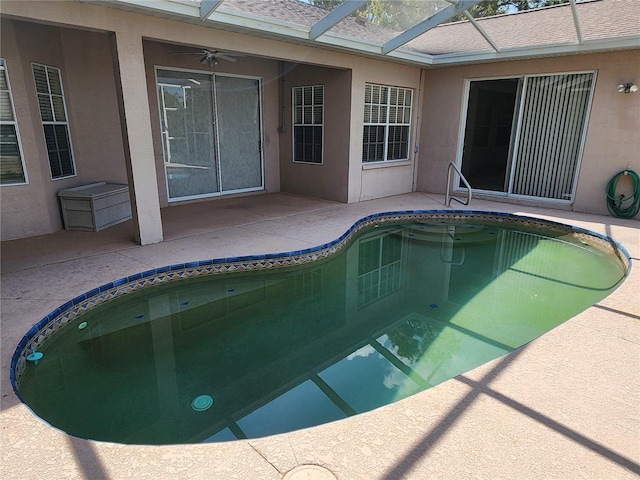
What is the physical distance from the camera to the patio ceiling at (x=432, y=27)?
4660 mm

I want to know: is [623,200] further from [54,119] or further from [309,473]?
[54,119]

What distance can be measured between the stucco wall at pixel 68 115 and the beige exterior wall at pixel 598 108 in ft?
21.2

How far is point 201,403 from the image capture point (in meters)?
2.58

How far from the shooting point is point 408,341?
11.1 feet

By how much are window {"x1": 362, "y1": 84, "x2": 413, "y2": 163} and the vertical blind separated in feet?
7.58

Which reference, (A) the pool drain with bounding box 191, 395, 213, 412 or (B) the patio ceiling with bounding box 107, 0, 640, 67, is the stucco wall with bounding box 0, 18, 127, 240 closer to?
(B) the patio ceiling with bounding box 107, 0, 640, 67

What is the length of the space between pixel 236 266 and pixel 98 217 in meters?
2.41

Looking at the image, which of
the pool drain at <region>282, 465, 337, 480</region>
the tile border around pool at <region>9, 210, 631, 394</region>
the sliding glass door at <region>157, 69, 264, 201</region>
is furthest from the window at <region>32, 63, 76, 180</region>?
the pool drain at <region>282, 465, 337, 480</region>

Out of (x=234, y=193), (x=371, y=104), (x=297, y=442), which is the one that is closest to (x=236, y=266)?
(x=297, y=442)

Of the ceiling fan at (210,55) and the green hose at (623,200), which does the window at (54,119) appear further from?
the green hose at (623,200)

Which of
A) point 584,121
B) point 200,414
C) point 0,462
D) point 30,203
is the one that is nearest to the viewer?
point 0,462

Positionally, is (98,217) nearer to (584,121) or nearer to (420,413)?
(420,413)

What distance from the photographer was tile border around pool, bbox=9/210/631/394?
2.99 metres

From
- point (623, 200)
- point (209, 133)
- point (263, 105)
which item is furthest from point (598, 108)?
point (209, 133)
